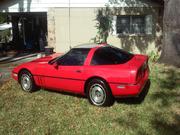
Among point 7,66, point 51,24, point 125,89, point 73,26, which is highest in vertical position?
point 51,24

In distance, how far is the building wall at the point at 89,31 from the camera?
15625 mm

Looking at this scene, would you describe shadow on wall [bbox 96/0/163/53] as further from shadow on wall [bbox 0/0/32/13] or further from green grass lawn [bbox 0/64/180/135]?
green grass lawn [bbox 0/64/180/135]

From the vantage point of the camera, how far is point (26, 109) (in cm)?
738

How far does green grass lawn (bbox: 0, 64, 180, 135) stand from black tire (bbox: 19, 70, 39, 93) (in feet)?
0.61

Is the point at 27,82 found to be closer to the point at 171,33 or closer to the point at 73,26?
the point at 171,33

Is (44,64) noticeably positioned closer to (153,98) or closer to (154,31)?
(153,98)

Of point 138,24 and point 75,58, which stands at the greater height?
point 138,24

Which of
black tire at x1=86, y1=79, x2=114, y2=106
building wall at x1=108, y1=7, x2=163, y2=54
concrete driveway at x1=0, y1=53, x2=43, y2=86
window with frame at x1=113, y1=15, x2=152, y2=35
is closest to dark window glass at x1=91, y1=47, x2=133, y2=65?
black tire at x1=86, y1=79, x2=114, y2=106

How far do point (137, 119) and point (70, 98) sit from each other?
2212mm

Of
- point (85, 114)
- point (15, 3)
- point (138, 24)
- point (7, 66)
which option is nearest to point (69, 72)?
point (85, 114)

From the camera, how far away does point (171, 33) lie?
11.8 metres

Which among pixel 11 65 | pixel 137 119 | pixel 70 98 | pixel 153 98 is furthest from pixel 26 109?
pixel 11 65

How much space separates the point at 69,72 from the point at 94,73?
0.79m

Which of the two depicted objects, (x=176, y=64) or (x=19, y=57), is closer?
(x=176, y=64)
